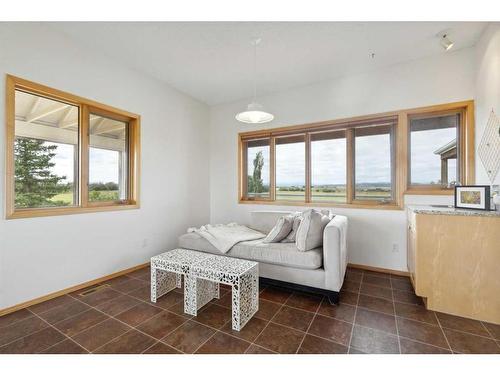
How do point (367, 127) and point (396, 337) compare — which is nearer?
point (396, 337)

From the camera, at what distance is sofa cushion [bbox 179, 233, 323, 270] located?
2.39 meters

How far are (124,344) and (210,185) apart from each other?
332 cm

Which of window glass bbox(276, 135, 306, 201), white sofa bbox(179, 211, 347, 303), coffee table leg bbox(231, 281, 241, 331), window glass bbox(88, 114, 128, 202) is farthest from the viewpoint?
Result: window glass bbox(276, 135, 306, 201)

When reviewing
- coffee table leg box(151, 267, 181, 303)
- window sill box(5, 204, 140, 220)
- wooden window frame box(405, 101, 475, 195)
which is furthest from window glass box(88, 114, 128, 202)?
wooden window frame box(405, 101, 475, 195)

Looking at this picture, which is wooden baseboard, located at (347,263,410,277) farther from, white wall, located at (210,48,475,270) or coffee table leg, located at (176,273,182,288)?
coffee table leg, located at (176,273,182,288)

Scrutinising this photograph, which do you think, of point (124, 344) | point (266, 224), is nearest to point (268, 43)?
point (266, 224)

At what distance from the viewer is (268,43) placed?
8.79 ft

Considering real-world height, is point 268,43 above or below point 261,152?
above

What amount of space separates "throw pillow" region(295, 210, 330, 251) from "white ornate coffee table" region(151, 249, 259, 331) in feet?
1.90

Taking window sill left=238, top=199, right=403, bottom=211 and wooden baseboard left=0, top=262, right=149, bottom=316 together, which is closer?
wooden baseboard left=0, top=262, right=149, bottom=316

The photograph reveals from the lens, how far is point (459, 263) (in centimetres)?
203

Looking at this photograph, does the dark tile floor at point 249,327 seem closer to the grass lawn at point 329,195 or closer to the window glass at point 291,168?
the grass lawn at point 329,195

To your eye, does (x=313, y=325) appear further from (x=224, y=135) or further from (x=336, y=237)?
(x=224, y=135)

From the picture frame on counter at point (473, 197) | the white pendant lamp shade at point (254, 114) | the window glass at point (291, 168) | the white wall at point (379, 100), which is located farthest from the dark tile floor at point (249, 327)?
the white pendant lamp shade at point (254, 114)
